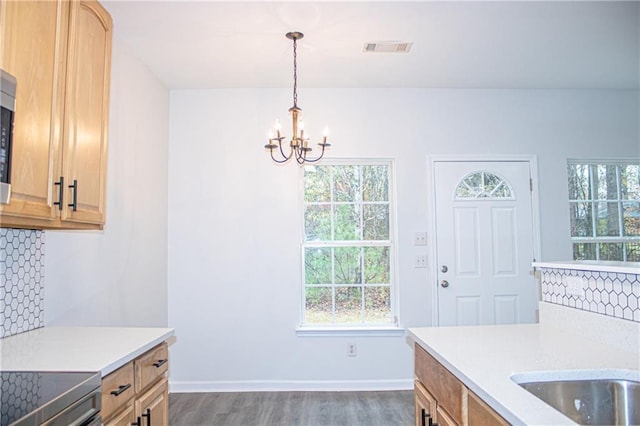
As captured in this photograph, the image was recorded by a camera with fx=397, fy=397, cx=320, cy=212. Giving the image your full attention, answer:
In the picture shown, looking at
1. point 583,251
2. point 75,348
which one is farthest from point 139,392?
point 583,251

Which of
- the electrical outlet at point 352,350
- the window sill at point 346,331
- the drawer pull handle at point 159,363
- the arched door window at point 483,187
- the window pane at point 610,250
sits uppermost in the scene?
the arched door window at point 483,187

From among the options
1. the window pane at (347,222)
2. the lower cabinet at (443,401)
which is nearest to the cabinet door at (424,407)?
the lower cabinet at (443,401)

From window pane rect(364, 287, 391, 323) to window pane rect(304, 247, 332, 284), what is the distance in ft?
1.28

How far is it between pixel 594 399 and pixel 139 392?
1.68 metres

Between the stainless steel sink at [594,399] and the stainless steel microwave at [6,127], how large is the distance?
5.62 feet

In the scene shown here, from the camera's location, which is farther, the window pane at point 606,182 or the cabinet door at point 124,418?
the window pane at point 606,182

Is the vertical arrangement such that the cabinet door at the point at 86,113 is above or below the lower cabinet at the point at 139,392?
above

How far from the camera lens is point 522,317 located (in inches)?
141

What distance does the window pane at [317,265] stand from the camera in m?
3.65

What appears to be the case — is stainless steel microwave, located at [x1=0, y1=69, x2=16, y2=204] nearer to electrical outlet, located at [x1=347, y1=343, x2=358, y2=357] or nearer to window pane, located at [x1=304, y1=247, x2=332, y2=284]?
window pane, located at [x1=304, y1=247, x2=332, y2=284]

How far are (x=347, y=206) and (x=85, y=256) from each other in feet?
7.09

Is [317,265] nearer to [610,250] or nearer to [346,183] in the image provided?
[346,183]

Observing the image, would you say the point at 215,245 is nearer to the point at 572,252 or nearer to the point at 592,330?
the point at 592,330

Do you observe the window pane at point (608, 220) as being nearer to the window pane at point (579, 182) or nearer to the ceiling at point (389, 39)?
the window pane at point (579, 182)
